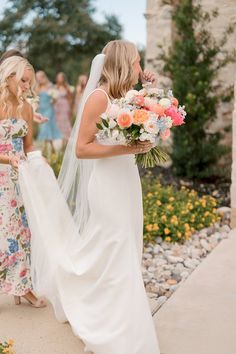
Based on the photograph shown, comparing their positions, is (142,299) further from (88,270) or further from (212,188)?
(212,188)

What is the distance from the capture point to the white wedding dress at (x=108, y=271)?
9.89 ft

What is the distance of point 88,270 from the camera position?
126 inches

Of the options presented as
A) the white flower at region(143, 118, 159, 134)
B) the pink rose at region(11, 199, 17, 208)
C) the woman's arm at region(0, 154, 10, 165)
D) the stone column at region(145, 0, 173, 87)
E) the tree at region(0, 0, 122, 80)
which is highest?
the tree at region(0, 0, 122, 80)

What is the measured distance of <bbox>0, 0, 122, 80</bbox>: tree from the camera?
33.6 metres

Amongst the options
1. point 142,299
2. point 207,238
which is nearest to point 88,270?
point 142,299

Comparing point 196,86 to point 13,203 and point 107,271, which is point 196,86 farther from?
point 107,271

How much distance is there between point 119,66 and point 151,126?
435 millimetres

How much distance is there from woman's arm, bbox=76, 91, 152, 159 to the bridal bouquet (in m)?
0.05

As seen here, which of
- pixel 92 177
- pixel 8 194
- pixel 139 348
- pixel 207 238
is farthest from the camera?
pixel 207 238

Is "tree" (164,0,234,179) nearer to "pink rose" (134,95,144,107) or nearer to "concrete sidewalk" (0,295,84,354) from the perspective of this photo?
"concrete sidewalk" (0,295,84,354)

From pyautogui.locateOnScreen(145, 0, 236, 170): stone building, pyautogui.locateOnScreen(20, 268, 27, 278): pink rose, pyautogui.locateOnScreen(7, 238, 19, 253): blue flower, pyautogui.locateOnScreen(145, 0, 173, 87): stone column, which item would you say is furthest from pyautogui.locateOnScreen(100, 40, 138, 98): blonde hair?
pyautogui.locateOnScreen(145, 0, 173, 87): stone column

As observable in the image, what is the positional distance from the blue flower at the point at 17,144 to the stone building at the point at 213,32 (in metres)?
4.31

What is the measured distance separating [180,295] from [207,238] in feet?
6.35

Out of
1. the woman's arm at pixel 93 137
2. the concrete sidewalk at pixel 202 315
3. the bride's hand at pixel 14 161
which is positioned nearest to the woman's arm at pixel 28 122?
the bride's hand at pixel 14 161
